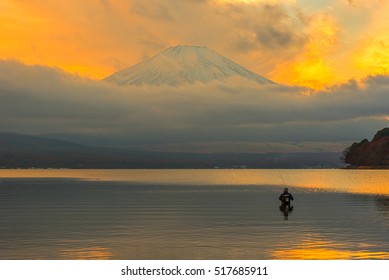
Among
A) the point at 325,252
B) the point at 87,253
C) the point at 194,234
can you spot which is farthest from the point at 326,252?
the point at 87,253

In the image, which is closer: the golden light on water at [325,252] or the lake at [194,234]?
the golden light on water at [325,252]

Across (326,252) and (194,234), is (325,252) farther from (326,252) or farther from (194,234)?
(194,234)

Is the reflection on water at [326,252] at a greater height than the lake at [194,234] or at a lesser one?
lesser

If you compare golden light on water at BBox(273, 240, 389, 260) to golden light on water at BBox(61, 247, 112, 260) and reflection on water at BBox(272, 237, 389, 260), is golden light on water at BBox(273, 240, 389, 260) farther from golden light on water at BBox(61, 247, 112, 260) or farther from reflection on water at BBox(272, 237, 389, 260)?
golden light on water at BBox(61, 247, 112, 260)

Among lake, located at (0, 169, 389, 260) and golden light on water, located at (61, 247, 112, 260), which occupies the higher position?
lake, located at (0, 169, 389, 260)

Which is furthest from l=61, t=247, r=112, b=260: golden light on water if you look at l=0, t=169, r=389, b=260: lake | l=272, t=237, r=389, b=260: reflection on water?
l=272, t=237, r=389, b=260: reflection on water

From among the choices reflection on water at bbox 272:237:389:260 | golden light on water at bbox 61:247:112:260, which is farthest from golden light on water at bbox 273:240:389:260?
golden light on water at bbox 61:247:112:260

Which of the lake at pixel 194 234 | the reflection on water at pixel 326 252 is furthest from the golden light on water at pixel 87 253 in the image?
the reflection on water at pixel 326 252

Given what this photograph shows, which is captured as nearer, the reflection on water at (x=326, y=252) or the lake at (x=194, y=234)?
the reflection on water at (x=326, y=252)

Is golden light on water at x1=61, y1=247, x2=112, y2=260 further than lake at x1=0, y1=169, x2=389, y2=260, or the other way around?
→ lake at x1=0, y1=169, x2=389, y2=260

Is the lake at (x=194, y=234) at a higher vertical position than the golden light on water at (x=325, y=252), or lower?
higher

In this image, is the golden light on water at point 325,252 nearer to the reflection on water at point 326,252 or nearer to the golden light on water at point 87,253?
the reflection on water at point 326,252
